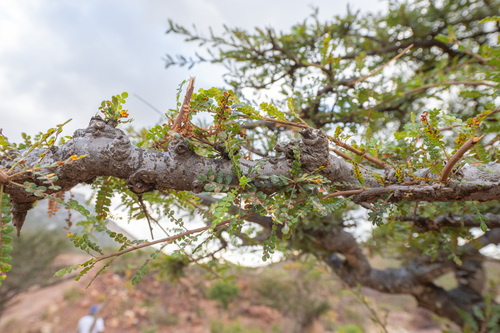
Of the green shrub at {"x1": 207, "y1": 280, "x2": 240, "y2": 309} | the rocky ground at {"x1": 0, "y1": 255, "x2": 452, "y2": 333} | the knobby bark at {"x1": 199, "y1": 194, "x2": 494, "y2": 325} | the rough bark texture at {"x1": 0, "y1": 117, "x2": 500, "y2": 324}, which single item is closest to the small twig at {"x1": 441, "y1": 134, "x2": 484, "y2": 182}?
the rough bark texture at {"x1": 0, "y1": 117, "x2": 500, "y2": 324}

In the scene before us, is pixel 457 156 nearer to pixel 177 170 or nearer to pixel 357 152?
pixel 357 152

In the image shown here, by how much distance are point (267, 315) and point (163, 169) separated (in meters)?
4.22

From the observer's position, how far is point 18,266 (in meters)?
3.55

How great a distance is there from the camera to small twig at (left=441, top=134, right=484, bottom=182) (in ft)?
1.20

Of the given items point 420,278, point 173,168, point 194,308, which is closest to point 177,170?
point 173,168

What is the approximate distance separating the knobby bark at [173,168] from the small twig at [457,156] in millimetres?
26

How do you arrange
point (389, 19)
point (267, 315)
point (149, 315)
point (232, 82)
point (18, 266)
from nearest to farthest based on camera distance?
point (232, 82)
point (389, 19)
point (18, 266)
point (149, 315)
point (267, 315)

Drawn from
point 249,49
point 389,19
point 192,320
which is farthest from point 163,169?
point 192,320

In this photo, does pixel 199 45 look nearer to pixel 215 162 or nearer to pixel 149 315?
pixel 215 162

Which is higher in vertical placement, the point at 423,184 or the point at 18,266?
the point at 18,266

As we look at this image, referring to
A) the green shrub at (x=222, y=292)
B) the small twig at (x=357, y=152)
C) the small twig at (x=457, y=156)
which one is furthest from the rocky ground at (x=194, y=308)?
the small twig at (x=457, y=156)

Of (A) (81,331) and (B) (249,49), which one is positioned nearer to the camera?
(B) (249,49)

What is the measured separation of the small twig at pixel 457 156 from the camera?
1.20ft

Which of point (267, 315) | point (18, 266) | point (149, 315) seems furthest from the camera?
point (267, 315)
